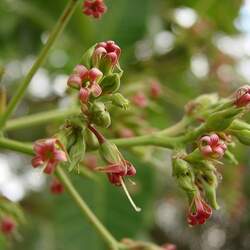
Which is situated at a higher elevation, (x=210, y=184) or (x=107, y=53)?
(x=107, y=53)

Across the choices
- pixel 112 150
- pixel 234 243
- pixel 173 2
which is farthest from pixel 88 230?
pixel 234 243

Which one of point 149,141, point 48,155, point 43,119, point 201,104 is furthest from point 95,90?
point 43,119

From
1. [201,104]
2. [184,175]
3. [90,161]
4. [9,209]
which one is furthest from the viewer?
[90,161]

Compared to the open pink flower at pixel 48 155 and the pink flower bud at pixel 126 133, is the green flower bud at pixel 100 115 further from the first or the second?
the pink flower bud at pixel 126 133

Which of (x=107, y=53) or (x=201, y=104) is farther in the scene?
(x=201, y=104)

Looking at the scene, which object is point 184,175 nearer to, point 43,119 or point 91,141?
point 91,141

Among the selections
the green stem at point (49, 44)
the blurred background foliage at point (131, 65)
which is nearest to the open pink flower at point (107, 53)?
the green stem at point (49, 44)
